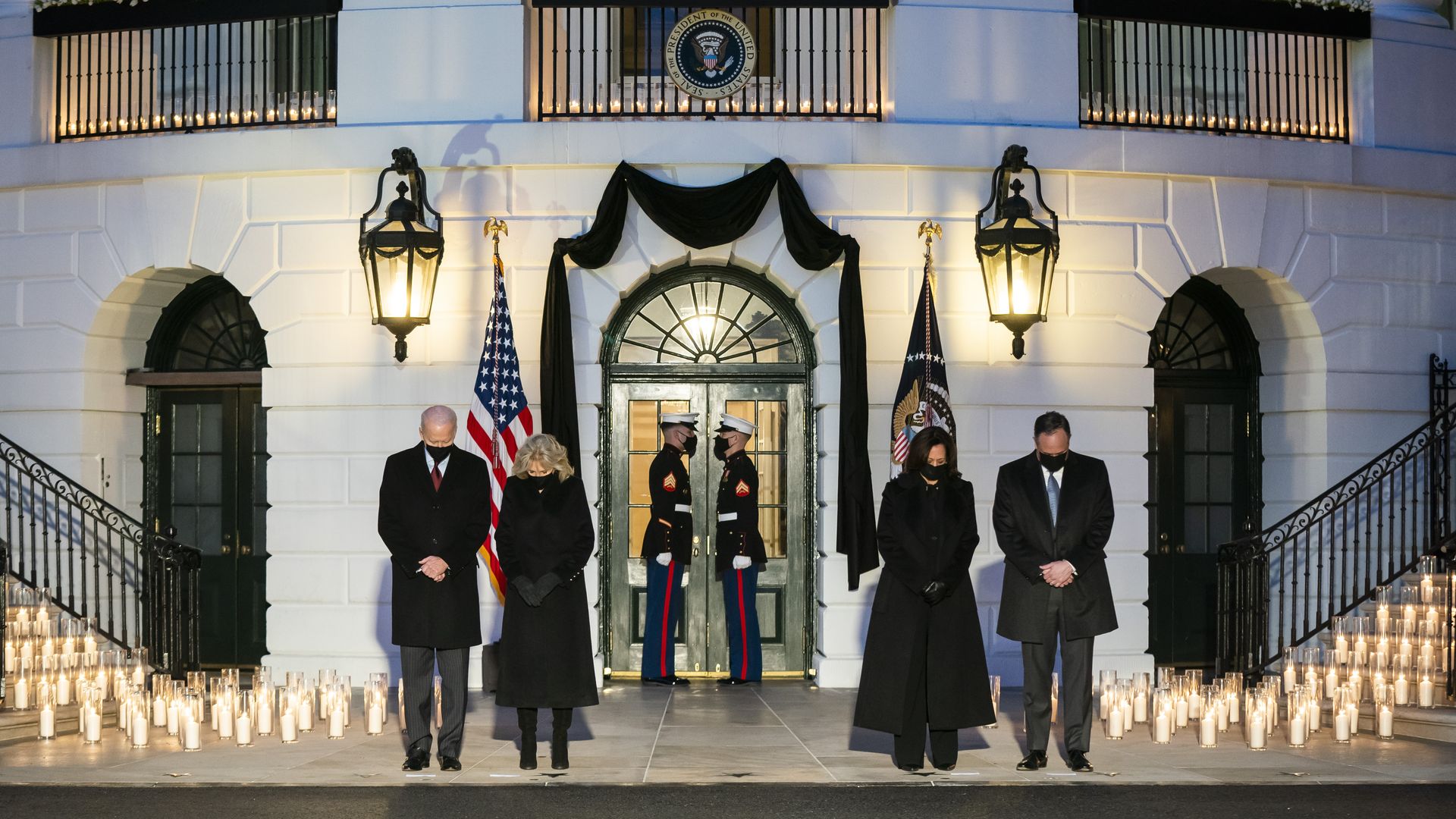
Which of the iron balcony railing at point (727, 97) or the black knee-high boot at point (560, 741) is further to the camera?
the iron balcony railing at point (727, 97)

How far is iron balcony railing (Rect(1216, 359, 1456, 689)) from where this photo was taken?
39.0 feet

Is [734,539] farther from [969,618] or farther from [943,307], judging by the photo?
[969,618]

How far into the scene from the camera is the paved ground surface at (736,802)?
296 inches

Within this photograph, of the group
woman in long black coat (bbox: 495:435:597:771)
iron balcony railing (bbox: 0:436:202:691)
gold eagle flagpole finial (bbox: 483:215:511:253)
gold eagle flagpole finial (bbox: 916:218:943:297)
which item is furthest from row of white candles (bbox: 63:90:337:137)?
woman in long black coat (bbox: 495:435:597:771)

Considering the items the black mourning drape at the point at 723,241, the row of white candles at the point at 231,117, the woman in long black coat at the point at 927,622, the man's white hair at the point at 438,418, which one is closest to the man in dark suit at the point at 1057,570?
the woman in long black coat at the point at 927,622

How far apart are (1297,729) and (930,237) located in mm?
4704

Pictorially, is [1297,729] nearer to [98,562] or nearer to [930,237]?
[930,237]

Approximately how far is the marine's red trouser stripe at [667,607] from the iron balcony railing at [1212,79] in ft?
16.1

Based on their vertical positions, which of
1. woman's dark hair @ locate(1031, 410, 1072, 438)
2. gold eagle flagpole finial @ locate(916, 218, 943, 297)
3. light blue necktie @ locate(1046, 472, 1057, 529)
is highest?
gold eagle flagpole finial @ locate(916, 218, 943, 297)

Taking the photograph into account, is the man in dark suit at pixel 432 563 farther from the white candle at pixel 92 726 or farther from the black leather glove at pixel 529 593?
the white candle at pixel 92 726

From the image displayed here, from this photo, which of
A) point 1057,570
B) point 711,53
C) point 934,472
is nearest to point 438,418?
point 934,472

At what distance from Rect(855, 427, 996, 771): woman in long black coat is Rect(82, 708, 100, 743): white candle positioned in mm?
4662

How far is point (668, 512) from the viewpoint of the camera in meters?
12.6

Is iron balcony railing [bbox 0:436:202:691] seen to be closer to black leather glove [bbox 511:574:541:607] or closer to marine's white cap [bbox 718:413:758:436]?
black leather glove [bbox 511:574:541:607]
